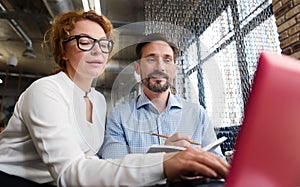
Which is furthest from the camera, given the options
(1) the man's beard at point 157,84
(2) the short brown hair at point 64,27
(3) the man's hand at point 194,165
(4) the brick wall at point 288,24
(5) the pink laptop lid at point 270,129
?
(4) the brick wall at point 288,24

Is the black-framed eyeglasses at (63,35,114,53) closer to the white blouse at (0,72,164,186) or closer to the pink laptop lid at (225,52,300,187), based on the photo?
the white blouse at (0,72,164,186)

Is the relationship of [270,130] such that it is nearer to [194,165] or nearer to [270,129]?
[270,129]

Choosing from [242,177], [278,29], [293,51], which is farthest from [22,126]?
[278,29]

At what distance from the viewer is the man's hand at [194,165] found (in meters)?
0.47

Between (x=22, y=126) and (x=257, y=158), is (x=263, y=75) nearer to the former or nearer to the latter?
(x=257, y=158)

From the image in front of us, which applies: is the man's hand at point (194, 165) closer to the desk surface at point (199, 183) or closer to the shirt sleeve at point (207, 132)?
the desk surface at point (199, 183)

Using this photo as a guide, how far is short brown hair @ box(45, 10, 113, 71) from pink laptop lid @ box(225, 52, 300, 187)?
18.1 inches

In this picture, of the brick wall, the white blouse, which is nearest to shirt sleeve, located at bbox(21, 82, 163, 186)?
the white blouse

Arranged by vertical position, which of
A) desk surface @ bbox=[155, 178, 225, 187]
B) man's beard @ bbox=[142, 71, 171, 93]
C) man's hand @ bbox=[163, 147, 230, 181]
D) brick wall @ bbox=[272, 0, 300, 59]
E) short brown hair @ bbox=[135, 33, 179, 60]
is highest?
brick wall @ bbox=[272, 0, 300, 59]

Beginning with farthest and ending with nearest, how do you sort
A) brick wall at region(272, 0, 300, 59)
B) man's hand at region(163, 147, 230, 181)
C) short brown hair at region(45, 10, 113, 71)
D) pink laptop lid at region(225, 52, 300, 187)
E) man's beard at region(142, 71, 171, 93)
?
brick wall at region(272, 0, 300, 59), short brown hair at region(45, 10, 113, 71), man's beard at region(142, 71, 171, 93), man's hand at region(163, 147, 230, 181), pink laptop lid at region(225, 52, 300, 187)

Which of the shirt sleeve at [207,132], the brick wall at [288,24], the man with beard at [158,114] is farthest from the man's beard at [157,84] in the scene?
the brick wall at [288,24]

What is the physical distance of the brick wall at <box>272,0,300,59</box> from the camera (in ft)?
8.86

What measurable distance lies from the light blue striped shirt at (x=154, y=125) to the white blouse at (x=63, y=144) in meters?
0.07

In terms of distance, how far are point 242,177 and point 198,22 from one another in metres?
→ 0.58
